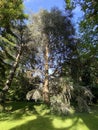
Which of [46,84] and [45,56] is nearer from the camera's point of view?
[46,84]

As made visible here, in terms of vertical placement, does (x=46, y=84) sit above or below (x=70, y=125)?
above

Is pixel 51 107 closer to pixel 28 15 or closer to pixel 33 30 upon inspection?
pixel 33 30

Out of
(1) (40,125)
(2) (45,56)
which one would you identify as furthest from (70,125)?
(2) (45,56)

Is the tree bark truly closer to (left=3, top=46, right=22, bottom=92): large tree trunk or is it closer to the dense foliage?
the dense foliage

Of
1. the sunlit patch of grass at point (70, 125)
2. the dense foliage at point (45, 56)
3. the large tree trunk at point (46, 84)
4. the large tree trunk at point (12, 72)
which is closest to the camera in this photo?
the sunlit patch of grass at point (70, 125)

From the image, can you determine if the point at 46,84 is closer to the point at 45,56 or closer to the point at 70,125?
the point at 45,56

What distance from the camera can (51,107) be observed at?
1490 centimetres

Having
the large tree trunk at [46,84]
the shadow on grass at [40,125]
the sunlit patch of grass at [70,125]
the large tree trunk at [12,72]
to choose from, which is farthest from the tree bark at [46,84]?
the sunlit patch of grass at [70,125]

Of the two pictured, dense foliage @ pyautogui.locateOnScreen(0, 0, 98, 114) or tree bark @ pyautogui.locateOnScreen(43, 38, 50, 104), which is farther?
tree bark @ pyautogui.locateOnScreen(43, 38, 50, 104)

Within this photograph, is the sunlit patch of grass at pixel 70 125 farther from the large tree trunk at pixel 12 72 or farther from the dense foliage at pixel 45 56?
the large tree trunk at pixel 12 72

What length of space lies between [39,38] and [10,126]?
27.1 feet

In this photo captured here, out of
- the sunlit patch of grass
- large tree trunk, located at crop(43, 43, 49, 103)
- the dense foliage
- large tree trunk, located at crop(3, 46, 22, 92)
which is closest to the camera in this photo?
the sunlit patch of grass

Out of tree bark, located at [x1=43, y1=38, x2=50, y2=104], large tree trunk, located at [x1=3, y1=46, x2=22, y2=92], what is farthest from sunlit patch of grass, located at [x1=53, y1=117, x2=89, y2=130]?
large tree trunk, located at [x1=3, y1=46, x2=22, y2=92]

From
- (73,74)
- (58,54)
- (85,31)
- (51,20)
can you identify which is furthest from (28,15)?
(85,31)
